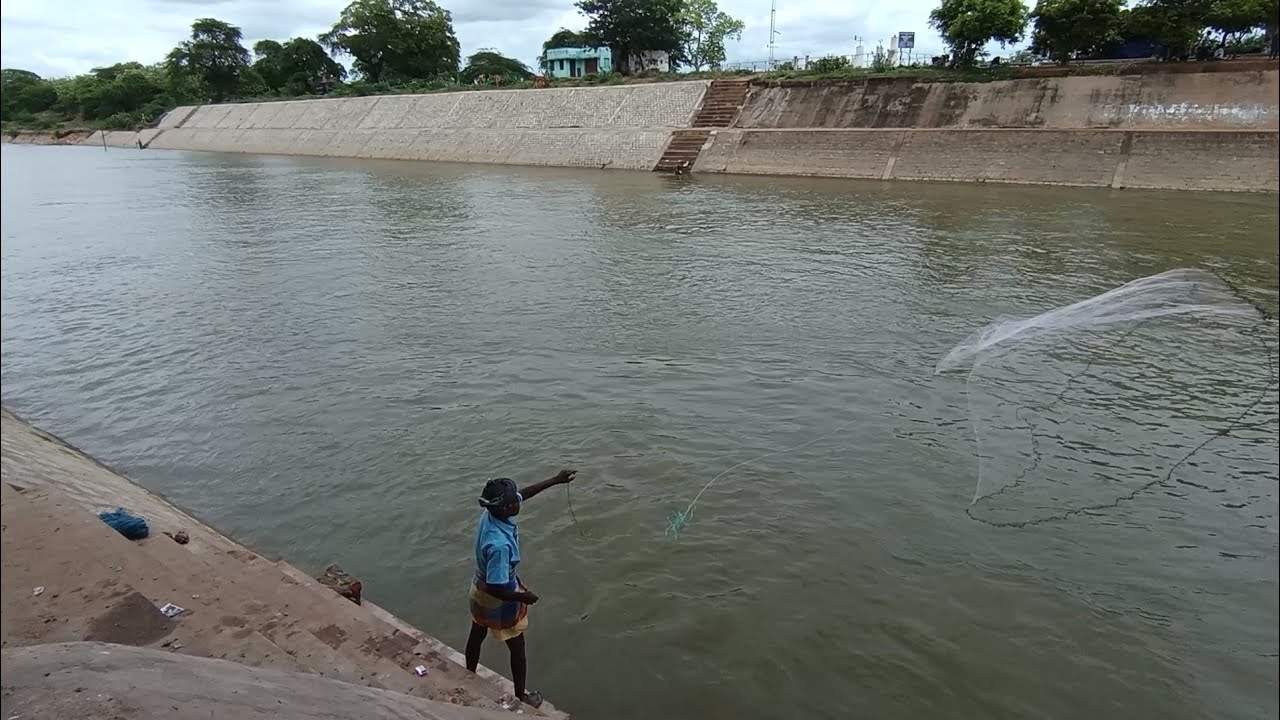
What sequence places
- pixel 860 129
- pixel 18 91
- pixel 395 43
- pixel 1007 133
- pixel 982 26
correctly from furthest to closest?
pixel 395 43
pixel 982 26
pixel 860 129
pixel 1007 133
pixel 18 91

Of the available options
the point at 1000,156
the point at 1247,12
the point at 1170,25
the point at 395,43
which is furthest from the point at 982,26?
the point at 395,43

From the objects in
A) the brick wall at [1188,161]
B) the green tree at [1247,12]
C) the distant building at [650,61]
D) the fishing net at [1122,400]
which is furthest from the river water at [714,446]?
the distant building at [650,61]

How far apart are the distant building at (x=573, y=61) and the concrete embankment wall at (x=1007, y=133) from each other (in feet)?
139

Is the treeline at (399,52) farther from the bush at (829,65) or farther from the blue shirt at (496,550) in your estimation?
the blue shirt at (496,550)

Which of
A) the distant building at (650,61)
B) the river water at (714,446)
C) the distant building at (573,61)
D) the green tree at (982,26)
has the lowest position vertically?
the river water at (714,446)

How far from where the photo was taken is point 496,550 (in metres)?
3.89

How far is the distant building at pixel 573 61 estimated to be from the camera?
74.9 metres

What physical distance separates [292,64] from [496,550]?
8274cm

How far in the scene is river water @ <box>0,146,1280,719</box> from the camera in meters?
4.57

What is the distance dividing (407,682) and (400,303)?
31.5ft

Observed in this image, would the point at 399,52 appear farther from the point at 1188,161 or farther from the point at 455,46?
the point at 1188,161

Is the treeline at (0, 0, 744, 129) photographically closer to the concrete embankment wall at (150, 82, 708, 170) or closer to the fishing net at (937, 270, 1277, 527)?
the concrete embankment wall at (150, 82, 708, 170)

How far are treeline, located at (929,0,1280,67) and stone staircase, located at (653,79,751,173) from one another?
1014cm

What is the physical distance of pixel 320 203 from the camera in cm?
2644
